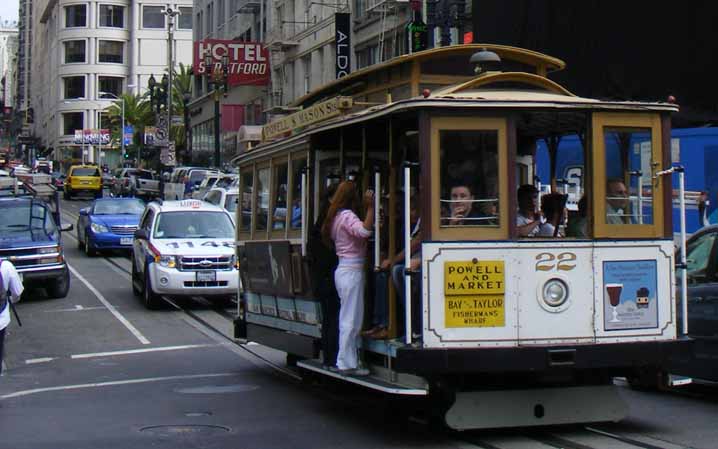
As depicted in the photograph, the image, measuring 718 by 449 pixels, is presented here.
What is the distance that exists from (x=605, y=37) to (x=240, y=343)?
55.3ft

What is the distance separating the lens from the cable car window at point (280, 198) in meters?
11.8

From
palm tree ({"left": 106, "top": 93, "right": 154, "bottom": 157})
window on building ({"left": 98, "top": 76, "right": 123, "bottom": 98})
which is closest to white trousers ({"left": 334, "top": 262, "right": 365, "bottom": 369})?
palm tree ({"left": 106, "top": 93, "right": 154, "bottom": 157})

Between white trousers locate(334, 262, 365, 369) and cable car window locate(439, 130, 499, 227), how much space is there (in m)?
1.37

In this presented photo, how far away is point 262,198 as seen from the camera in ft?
41.8

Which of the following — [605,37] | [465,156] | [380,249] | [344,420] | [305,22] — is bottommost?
[344,420]

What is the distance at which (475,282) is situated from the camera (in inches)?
344

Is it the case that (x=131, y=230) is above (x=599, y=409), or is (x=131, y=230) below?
above

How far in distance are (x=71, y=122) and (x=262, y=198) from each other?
98.9 metres

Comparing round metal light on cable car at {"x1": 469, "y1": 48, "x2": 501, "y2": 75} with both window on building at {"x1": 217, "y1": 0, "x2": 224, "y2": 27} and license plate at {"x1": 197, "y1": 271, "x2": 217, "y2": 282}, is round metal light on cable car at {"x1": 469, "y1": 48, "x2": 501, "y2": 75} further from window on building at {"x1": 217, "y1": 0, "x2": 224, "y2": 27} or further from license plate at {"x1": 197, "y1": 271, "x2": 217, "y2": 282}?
window on building at {"x1": 217, "y1": 0, "x2": 224, "y2": 27}

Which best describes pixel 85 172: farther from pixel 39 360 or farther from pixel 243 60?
pixel 39 360

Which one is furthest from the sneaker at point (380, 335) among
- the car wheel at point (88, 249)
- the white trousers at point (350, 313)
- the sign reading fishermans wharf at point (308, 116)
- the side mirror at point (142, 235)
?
the car wheel at point (88, 249)

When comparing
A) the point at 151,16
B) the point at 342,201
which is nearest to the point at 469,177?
the point at 342,201

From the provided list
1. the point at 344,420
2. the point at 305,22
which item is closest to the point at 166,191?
the point at 305,22

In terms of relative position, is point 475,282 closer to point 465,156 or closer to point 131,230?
point 465,156
